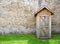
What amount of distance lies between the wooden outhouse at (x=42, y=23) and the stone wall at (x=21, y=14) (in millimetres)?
446

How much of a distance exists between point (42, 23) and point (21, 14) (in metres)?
0.73

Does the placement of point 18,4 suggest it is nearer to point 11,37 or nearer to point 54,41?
point 11,37

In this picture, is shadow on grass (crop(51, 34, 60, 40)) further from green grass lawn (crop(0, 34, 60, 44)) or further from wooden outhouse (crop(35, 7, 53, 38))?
wooden outhouse (crop(35, 7, 53, 38))

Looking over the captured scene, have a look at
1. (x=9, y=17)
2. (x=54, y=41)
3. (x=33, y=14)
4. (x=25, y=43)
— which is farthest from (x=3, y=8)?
(x=54, y=41)

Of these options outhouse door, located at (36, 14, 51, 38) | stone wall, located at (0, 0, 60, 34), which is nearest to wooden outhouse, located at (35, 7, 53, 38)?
outhouse door, located at (36, 14, 51, 38)

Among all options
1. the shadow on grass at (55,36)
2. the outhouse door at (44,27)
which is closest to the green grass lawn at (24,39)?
the shadow on grass at (55,36)

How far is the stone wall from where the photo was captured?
6.91 m

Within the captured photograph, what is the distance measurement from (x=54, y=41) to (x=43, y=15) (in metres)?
0.80

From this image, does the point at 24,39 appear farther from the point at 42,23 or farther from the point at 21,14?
the point at 21,14

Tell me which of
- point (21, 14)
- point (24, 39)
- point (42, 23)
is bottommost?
point (24, 39)

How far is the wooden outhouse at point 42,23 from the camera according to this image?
6.50m

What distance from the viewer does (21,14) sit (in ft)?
22.9

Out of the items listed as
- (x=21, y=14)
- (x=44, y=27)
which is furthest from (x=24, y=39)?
(x=21, y=14)

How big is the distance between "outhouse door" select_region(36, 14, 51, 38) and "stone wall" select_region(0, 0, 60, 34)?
1.45ft
